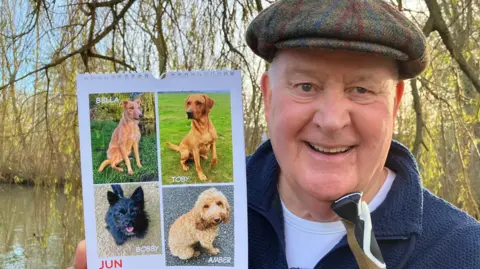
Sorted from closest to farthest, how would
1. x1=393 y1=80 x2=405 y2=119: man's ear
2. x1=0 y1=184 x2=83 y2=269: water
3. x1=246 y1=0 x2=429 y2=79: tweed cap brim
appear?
x1=246 y1=0 x2=429 y2=79: tweed cap brim, x1=393 y1=80 x2=405 y2=119: man's ear, x1=0 y1=184 x2=83 y2=269: water

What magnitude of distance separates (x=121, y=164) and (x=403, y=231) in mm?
494

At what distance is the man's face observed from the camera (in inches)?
32.6

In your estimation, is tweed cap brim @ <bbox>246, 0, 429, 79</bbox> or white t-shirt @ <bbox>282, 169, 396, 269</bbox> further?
white t-shirt @ <bbox>282, 169, 396, 269</bbox>

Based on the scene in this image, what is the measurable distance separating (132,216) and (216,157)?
6.7 inches

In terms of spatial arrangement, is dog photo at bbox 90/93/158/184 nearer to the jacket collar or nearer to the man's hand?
the man's hand

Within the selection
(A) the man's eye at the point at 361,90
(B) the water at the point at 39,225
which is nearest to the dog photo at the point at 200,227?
(A) the man's eye at the point at 361,90

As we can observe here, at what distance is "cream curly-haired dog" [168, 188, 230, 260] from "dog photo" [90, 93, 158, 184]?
9 centimetres

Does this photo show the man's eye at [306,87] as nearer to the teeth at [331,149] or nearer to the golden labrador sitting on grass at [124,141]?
the teeth at [331,149]

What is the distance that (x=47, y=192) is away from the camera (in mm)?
2426

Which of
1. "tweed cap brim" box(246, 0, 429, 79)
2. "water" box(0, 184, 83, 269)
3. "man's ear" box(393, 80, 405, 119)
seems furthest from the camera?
"water" box(0, 184, 83, 269)

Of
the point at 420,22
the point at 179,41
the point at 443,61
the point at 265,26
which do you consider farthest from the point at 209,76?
the point at 443,61

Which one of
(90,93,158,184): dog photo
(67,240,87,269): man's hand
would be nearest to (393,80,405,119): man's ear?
(90,93,158,184): dog photo

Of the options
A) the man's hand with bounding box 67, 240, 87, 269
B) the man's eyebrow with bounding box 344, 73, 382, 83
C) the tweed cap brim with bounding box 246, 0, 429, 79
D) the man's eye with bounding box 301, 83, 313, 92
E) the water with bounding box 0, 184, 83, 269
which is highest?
the tweed cap brim with bounding box 246, 0, 429, 79

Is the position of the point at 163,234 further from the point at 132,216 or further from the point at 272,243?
the point at 272,243
